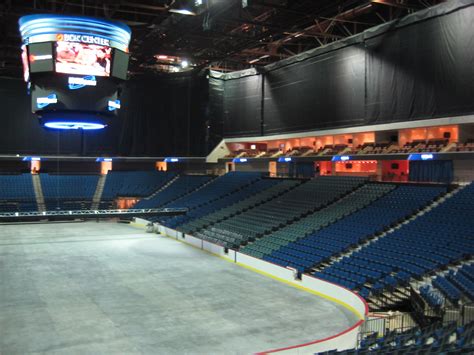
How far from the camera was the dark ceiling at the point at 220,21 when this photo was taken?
23.7 metres

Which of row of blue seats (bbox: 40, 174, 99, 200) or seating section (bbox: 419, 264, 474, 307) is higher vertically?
row of blue seats (bbox: 40, 174, 99, 200)

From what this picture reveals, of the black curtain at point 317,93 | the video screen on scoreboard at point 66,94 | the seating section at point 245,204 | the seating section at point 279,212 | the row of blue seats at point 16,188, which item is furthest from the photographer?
the row of blue seats at point 16,188

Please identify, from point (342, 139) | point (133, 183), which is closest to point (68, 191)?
point (133, 183)

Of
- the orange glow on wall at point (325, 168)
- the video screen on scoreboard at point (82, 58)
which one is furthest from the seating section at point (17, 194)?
the video screen on scoreboard at point (82, 58)

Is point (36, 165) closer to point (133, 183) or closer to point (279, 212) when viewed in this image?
point (133, 183)

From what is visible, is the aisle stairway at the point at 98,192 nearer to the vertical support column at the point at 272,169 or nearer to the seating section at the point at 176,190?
the seating section at the point at 176,190

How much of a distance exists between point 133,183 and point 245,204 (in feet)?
52.2

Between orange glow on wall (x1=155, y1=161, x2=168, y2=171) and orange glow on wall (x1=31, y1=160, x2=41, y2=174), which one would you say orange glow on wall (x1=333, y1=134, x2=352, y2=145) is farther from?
orange glow on wall (x1=31, y1=160, x2=41, y2=174)

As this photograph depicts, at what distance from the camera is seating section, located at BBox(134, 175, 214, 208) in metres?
40.5

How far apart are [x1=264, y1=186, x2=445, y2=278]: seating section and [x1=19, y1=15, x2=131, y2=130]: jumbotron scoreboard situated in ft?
35.3

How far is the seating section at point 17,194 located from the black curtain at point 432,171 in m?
30.6

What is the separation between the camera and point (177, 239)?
103 ft

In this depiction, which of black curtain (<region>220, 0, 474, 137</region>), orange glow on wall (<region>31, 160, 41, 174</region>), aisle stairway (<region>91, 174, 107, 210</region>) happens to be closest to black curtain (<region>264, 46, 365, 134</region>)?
black curtain (<region>220, 0, 474, 137</region>)

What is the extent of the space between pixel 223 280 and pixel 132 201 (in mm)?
25249
